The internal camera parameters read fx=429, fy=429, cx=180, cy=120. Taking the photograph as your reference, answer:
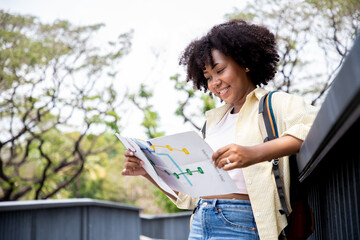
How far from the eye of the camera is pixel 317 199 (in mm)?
1763

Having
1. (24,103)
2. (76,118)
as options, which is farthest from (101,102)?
(24,103)

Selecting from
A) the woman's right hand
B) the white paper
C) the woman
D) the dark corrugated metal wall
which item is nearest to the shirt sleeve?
the woman

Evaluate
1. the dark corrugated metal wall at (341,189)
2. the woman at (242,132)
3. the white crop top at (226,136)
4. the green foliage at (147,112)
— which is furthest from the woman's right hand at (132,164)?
the green foliage at (147,112)

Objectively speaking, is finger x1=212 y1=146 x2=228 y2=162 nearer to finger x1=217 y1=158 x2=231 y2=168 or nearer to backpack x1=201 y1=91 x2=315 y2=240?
finger x1=217 y1=158 x2=231 y2=168

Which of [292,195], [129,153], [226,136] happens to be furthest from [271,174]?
[129,153]

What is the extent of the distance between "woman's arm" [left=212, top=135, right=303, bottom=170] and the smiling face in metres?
0.59

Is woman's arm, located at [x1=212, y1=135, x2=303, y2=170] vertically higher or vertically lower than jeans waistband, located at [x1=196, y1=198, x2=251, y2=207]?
higher

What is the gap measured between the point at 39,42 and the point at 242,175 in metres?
15.9

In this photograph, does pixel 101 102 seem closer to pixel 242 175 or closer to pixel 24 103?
pixel 24 103

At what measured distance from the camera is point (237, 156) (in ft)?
4.45

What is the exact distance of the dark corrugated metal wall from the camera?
1.10m

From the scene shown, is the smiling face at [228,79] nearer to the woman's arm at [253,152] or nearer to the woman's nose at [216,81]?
the woman's nose at [216,81]

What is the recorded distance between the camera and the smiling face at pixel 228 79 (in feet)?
6.54

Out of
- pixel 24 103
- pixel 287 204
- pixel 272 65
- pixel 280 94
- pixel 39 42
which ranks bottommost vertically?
pixel 287 204
